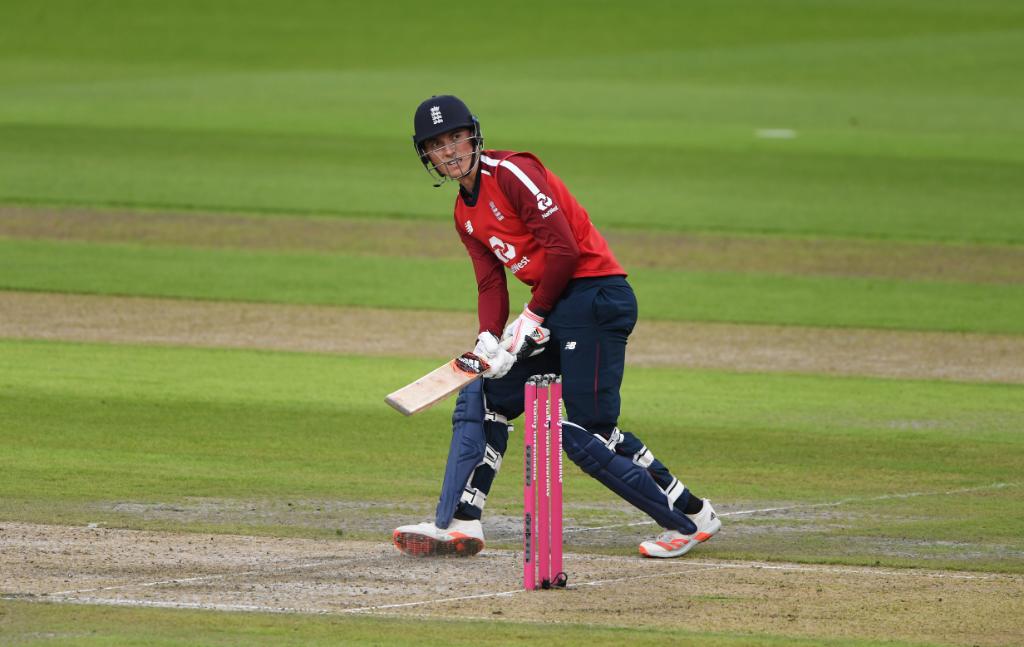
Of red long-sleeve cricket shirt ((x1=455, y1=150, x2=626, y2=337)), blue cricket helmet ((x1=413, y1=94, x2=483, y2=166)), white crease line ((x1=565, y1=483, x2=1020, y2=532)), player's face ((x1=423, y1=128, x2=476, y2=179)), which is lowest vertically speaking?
white crease line ((x1=565, y1=483, x2=1020, y2=532))

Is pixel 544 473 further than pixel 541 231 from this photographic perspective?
No

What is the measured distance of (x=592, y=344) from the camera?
8.03m

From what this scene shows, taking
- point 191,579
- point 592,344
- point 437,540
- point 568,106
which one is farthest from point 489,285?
point 568,106

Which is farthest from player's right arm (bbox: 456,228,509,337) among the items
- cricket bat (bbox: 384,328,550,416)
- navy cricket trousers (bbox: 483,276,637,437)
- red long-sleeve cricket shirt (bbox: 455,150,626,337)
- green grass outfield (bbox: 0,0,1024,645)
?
green grass outfield (bbox: 0,0,1024,645)

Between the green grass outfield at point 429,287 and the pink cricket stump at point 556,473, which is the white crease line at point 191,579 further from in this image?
the green grass outfield at point 429,287

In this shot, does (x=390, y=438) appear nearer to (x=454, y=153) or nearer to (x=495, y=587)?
(x=454, y=153)

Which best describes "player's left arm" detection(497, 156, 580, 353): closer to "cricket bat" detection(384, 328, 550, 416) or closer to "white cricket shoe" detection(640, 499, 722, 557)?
"cricket bat" detection(384, 328, 550, 416)

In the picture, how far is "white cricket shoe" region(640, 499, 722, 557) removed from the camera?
8.12 m

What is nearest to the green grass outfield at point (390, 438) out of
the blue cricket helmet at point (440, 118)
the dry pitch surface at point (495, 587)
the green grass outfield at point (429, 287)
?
the dry pitch surface at point (495, 587)

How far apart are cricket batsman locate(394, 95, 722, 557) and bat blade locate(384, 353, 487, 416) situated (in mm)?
128

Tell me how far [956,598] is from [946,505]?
212cm

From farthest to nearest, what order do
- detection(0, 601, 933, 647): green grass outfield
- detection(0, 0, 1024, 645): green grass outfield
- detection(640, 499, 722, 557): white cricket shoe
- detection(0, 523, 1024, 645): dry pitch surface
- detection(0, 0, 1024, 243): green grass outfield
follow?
detection(0, 0, 1024, 243): green grass outfield < detection(0, 0, 1024, 645): green grass outfield < detection(640, 499, 722, 557): white cricket shoe < detection(0, 523, 1024, 645): dry pitch surface < detection(0, 601, 933, 647): green grass outfield

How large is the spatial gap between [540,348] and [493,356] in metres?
0.31

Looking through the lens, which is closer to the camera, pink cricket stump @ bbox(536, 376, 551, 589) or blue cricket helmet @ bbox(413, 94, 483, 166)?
pink cricket stump @ bbox(536, 376, 551, 589)
